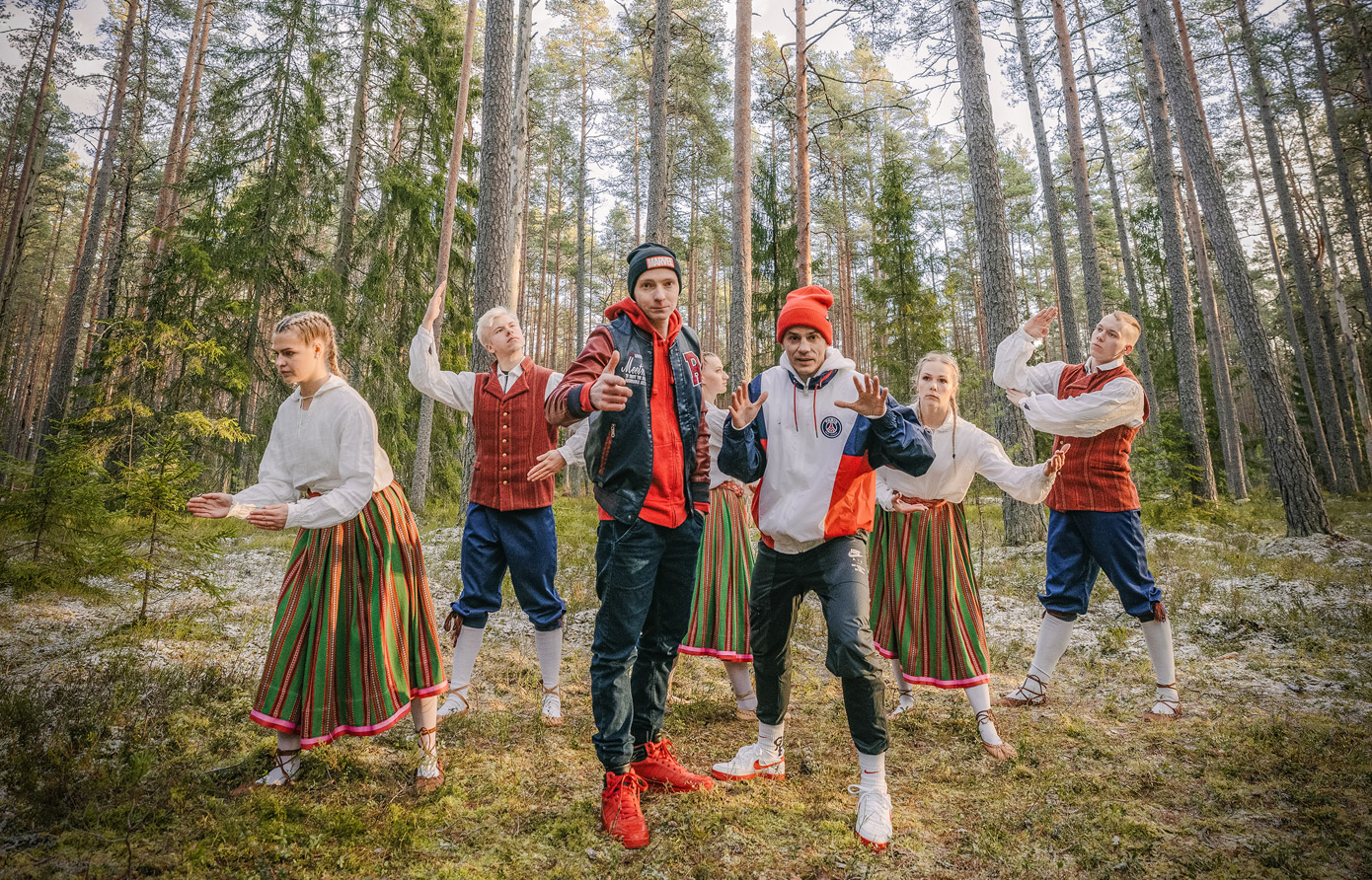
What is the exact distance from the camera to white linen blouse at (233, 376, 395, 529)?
8.52ft

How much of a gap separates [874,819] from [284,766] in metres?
2.58

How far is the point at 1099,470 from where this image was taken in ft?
12.7

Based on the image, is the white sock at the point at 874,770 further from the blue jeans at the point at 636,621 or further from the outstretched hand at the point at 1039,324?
the outstretched hand at the point at 1039,324

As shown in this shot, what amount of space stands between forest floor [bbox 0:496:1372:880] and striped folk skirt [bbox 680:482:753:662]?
46 cm

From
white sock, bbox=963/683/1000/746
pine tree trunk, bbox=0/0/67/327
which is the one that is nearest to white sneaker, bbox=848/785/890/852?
white sock, bbox=963/683/1000/746

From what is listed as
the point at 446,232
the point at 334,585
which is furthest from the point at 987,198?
the point at 446,232

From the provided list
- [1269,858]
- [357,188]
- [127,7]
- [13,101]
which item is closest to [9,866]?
[1269,858]

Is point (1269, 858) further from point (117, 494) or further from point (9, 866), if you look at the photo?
point (117, 494)

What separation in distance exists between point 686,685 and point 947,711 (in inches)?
70.4

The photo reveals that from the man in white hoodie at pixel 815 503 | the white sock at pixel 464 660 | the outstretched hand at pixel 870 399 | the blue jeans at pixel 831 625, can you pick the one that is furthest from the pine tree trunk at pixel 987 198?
the white sock at pixel 464 660

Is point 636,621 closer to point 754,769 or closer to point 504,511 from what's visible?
point 754,769

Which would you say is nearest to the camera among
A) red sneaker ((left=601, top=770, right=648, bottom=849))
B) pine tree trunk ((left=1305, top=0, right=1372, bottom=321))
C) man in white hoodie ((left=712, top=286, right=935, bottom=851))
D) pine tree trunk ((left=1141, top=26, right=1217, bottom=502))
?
red sneaker ((left=601, top=770, right=648, bottom=849))

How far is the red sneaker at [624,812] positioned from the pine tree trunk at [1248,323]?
9.91m

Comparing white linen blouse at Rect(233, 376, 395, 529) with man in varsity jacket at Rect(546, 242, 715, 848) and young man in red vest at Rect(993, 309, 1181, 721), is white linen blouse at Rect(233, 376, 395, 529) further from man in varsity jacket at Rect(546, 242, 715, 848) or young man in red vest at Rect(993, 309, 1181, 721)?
young man in red vest at Rect(993, 309, 1181, 721)
